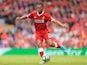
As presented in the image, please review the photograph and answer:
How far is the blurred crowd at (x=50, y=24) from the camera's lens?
2089cm

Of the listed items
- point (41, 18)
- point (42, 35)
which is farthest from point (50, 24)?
point (41, 18)

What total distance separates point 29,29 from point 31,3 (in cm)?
218

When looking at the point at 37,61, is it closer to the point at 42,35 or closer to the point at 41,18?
the point at 42,35

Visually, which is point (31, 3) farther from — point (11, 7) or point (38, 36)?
point (38, 36)

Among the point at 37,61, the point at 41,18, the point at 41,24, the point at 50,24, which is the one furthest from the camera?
the point at 50,24

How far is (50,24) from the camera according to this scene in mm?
22109

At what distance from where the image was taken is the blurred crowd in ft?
68.5

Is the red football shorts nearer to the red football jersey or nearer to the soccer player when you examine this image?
the soccer player

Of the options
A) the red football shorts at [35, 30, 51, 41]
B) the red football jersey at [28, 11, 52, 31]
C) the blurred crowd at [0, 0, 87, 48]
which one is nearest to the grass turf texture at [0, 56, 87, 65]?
the red football shorts at [35, 30, 51, 41]

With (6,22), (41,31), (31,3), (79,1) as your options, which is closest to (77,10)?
(79,1)

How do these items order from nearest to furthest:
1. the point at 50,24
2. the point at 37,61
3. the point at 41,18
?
the point at 41,18 < the point at 37,61 < the point at 50,24

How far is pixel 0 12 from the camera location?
22594 millimetres

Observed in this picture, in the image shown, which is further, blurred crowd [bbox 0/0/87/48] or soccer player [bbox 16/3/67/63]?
blurred crowd [bbox 0/0/87/48]

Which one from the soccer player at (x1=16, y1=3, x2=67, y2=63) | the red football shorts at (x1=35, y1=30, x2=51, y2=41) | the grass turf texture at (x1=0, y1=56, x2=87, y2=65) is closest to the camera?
the soccer player at (x1=16, y1=3, x2=67, y2=63)
